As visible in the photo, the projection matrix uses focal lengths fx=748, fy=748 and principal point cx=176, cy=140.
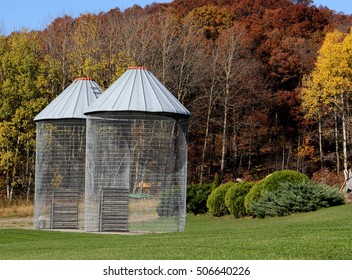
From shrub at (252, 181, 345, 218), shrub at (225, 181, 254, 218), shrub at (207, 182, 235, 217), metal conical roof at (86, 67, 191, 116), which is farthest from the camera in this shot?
shrub at (207, 182, 235, 217)

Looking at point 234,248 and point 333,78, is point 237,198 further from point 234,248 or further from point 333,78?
point 234,248

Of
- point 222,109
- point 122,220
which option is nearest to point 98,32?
→ point 222,109

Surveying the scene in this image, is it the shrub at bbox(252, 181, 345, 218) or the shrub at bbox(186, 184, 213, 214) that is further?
the shrub at bbox(186, 184, 213, 214)

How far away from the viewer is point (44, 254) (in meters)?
13.5

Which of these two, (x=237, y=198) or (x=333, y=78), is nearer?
(x=237, y=198)

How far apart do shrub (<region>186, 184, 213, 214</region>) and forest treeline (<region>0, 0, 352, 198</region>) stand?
8.66 m

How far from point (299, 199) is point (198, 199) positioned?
7.64m

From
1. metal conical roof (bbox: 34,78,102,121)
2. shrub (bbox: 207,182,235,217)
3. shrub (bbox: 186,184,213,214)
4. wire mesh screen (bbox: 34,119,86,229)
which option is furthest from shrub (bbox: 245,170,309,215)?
metal conical roof (bbox: 34,78,102,121)

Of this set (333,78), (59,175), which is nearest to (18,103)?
(59,175)

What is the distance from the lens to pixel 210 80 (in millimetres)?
45750

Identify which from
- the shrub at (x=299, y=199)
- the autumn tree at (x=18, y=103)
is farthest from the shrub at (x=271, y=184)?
the autumn tree at (x=18, y=103)

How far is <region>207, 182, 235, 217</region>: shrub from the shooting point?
2897 centimetres

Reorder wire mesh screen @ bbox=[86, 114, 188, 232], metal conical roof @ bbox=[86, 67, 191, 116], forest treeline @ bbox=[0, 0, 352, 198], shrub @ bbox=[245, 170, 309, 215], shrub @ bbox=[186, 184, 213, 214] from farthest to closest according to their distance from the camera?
forest treeline @ bbox=[0, 0, 352, 198] < shrub @ bbox=[186, 184, 213, 214] < shrub @ bbox=[245, 170, 309, 215] < wire mesh screen @ bbox=[86, 114, 188, 232] < metal conical roof @ bbox=[86, 67, 191, 116]

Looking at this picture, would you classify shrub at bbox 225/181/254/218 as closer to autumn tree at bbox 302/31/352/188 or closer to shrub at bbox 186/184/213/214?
shrub at bbox 186/184/213/214
